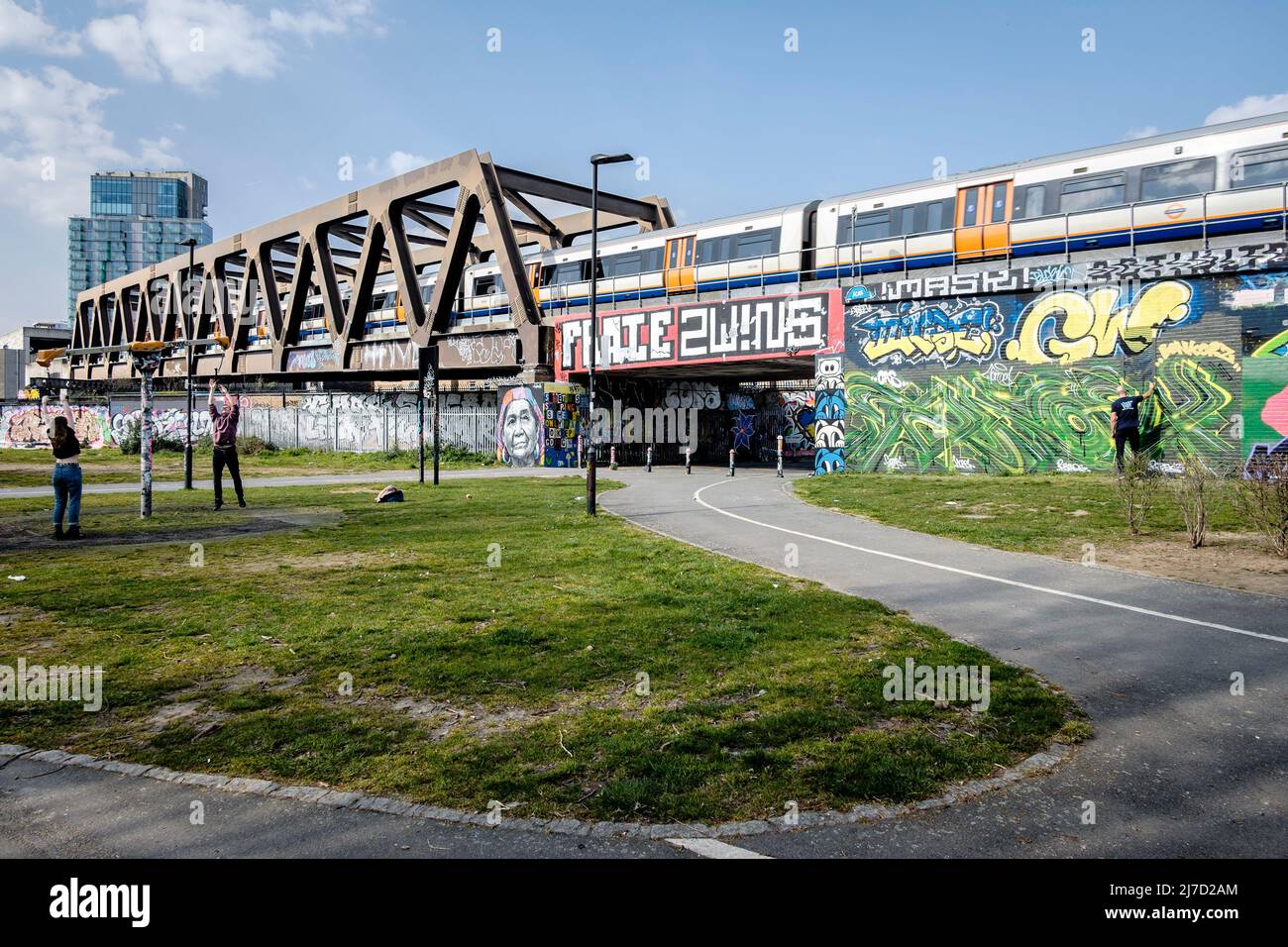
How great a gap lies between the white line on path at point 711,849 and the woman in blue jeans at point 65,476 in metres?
11.9

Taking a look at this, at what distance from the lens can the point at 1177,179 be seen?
58.4ft

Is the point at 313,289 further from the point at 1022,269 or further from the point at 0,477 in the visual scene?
the point at 1022,269

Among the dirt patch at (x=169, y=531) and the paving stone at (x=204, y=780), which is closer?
the paving stone at (x=204, y=780)

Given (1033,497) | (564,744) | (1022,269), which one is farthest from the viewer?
(1022,269)

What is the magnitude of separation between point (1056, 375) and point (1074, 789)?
18.1m

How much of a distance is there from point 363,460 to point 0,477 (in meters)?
12.9

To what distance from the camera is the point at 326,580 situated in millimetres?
8820

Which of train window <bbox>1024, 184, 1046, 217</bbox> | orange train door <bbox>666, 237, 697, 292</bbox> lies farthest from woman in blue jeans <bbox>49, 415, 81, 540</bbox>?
train window <bbox>1024, 184, 1046, 217</bbox>

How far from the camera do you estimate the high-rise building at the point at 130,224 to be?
166750mm

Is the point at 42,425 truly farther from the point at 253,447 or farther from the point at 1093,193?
the point at 1093,193

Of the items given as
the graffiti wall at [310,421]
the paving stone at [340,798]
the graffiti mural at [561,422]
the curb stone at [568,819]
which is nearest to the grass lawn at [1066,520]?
the curb stone at [568,819]

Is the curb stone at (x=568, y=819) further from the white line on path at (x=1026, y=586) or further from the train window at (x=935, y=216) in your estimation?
the train window at (x=935, y=216)
